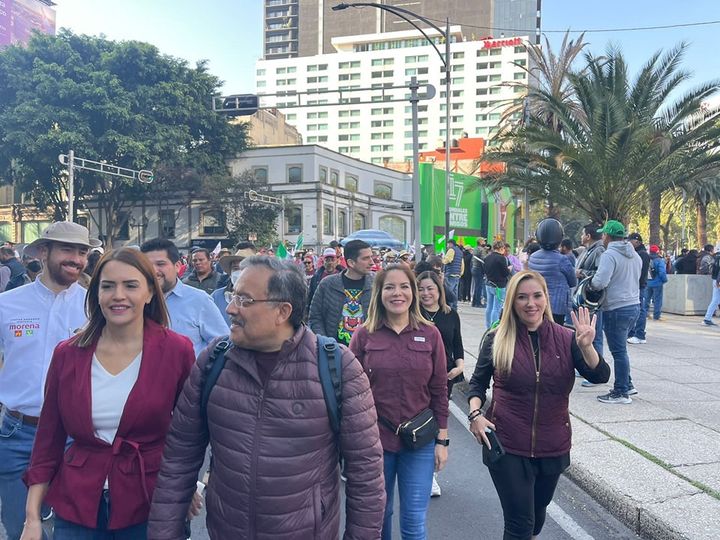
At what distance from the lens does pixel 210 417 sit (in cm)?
219

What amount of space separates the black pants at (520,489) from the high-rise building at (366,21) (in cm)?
10640

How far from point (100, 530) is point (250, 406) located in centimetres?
87

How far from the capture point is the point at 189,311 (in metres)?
3.94

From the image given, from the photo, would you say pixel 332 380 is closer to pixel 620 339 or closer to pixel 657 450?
pixel 657 450

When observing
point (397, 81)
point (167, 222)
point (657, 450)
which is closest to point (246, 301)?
point (657, 450)

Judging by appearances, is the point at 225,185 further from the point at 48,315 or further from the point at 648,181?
the point at 48,315

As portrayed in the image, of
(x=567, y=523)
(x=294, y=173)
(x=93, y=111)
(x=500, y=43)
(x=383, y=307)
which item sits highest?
(x=500, y=43)

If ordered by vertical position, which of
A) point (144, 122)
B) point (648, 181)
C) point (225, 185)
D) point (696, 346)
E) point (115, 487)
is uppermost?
point (144, 122)

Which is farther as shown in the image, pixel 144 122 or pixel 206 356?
pixel 144 122

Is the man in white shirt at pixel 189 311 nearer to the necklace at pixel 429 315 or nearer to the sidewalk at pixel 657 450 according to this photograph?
the necklace at pixel 429 315

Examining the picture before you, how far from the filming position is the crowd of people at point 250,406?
2.13 meters

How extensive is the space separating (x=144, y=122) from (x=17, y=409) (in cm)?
3734

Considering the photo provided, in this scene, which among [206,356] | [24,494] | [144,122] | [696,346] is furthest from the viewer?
[144,122]

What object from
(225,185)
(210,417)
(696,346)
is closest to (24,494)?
(210,417)
